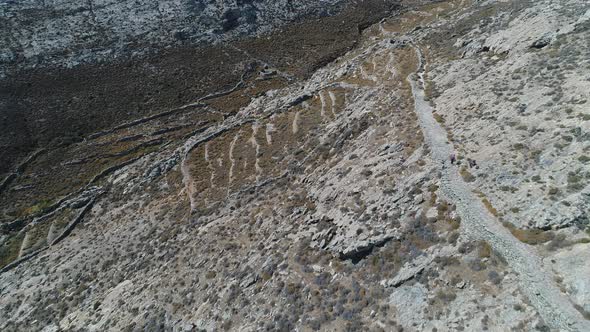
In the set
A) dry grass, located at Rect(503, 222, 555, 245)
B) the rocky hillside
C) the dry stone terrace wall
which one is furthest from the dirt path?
the dry stone terrace wall

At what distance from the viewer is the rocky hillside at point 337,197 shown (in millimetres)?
19656

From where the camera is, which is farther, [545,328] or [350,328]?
[350,328]

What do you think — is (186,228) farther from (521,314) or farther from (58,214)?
(521,314)

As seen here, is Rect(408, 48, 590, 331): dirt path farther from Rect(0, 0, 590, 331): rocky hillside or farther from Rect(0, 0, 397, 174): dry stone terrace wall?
Rect(0, 0, 397, 174): dry stone terrace wall

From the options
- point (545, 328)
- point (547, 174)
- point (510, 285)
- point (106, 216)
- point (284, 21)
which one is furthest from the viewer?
point (284, 21)

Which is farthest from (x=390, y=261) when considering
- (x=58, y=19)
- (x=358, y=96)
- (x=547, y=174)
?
(x=58, y=19)

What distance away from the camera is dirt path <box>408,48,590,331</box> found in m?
15.6

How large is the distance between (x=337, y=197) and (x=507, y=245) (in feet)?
46.2

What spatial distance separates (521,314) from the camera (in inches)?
640

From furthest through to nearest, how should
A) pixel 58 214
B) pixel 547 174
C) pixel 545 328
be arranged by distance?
1. pixel 58 214
2. pixel 547 174
3. pixel 545 328

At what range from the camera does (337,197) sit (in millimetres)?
31234

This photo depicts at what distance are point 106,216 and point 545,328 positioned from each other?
4640 cm

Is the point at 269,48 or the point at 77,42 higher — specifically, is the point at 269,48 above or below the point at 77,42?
below

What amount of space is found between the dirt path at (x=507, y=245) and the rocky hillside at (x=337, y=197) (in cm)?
10
